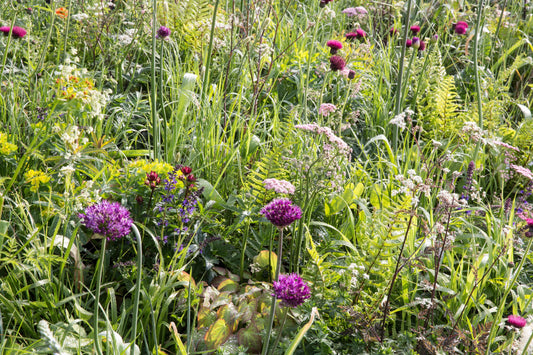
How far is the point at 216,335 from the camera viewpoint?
1.64 meters

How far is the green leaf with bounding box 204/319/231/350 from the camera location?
163 cm

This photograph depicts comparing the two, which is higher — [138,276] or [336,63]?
[336,63]

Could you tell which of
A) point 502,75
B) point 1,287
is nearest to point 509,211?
point 502,75

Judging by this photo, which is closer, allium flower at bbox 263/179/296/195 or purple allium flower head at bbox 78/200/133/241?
purple allium flower head at bbox 78/200/133/241

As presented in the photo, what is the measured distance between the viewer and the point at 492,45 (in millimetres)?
3965

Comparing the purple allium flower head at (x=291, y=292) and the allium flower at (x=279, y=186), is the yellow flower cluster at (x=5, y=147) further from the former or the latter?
the purple allium flower head at (x=291, y=292)

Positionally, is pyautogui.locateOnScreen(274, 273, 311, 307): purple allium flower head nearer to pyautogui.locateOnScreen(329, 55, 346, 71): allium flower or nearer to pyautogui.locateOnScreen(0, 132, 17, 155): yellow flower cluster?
pyautogui.locateOnScreen(0, 132, 17, 155): yellow flower cluster

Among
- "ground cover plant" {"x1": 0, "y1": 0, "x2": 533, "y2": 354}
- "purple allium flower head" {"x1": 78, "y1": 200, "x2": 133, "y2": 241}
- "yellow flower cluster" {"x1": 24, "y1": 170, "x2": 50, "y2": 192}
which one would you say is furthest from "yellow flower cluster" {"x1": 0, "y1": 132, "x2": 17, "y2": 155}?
"purple allium flower head" {"x1": 78, "y1": 200, "x2": 133, "y2": 241}

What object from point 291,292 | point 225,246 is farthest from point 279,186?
point 291,292

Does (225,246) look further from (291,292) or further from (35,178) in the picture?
(291,292)

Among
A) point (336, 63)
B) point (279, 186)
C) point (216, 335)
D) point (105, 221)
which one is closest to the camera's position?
point (105, 221)

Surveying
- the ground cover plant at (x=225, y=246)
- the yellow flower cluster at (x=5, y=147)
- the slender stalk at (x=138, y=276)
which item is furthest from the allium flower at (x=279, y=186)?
the yellow flower cluster at (x=5, y=147)

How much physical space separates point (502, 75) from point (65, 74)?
293cm

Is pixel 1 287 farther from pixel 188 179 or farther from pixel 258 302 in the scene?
pixel 258 302
